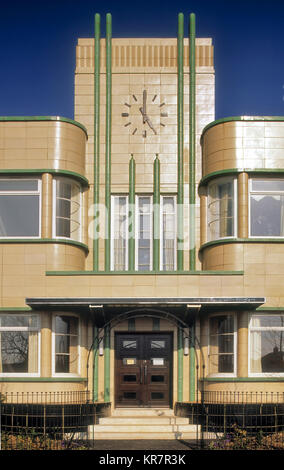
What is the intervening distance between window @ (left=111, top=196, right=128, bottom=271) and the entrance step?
4762 mm

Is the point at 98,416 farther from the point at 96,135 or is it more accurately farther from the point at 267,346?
the point at 96,135

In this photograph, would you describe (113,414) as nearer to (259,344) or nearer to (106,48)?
(259,344)

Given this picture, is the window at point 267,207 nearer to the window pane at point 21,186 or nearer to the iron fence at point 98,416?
the iron fence at point 98,416

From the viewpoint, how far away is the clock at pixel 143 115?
22.0 metres

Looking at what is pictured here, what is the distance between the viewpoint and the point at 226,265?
1977 cm

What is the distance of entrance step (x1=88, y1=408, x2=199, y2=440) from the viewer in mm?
18266

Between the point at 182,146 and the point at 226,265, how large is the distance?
4454mm

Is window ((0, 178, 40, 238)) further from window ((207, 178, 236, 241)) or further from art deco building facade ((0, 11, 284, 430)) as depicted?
window ((207, 178, 236, 241))

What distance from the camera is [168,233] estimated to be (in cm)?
2166

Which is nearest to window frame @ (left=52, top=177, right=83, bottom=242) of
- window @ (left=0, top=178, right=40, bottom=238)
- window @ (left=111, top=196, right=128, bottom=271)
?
window @ (left=0, top=178, right=40, bottom=238)

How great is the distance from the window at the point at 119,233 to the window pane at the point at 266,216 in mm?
4176

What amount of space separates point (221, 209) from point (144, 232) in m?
2.72
